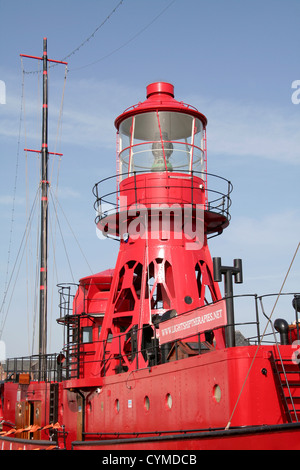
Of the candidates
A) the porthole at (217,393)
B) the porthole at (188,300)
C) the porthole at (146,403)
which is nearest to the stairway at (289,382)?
the porthole at (217,393)

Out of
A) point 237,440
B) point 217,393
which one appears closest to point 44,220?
point 217,393

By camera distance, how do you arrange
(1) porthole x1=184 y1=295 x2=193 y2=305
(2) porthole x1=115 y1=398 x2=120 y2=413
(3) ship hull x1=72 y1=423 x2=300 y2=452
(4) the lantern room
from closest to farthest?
(3) ship hull x1=72 y1=423 x2=300 y2=452, (2) porthole x1=115 y1=398 x2=120 y2=413, (1) porthole x1=184 y1=295 x2=193 y2=305, (4) the lantern room

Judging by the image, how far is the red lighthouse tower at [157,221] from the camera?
15.8 metres

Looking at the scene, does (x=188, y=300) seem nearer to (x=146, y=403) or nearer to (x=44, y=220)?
(x=146, y=403)

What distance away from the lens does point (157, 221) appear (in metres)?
16.4

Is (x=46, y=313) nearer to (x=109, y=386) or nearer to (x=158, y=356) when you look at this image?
(x=109, y=386)

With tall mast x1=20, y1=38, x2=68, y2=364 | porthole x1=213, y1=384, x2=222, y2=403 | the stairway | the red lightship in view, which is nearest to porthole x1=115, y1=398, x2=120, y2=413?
the red lightship

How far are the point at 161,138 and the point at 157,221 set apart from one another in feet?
8.01

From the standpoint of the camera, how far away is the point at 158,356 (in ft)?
45.3

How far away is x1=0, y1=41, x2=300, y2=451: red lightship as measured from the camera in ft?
33.3

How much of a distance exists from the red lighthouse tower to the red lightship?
33 millimetres

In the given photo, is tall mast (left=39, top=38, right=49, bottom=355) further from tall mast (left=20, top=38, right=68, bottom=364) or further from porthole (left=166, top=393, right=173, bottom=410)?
porthole (left=166, top=393, right=173, bottom=410)
